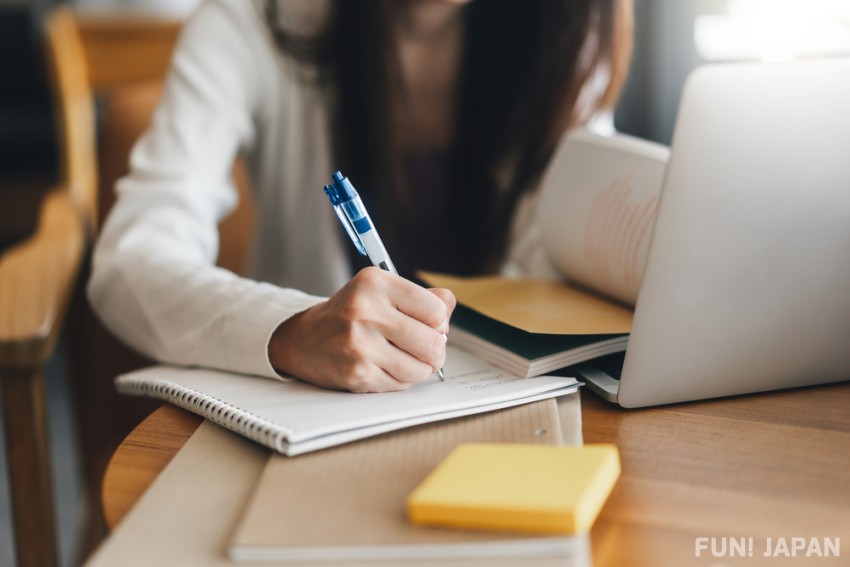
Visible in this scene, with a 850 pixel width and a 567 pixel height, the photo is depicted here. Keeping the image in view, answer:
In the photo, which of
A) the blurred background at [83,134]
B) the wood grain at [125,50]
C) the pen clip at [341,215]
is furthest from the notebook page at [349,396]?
the wood grain at [125,50]

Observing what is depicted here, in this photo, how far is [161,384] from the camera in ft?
2.00

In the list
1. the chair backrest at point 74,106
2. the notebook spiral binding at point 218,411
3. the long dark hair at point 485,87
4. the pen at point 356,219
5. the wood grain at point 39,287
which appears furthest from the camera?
the chair backrest at point 74,106

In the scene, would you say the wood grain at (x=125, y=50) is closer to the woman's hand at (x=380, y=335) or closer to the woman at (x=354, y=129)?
the woman at (x=354, y=129)

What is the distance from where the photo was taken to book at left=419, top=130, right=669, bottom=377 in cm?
63

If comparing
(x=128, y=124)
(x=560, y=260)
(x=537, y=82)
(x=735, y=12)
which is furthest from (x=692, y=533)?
(x=735, y=12)

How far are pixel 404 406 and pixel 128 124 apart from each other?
80cm

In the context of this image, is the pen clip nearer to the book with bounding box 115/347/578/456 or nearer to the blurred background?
the book with bounding box 115/347/578/456

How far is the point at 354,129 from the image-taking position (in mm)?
1124

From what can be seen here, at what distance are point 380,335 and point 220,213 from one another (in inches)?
20.8

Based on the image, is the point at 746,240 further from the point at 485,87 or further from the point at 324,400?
→ the point at 485,87

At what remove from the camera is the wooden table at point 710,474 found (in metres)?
0.43

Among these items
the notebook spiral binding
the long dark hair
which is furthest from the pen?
the long dark hair

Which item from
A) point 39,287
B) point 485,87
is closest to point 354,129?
point 485,87

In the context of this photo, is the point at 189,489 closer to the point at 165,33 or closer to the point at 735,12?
the point at 165,33
